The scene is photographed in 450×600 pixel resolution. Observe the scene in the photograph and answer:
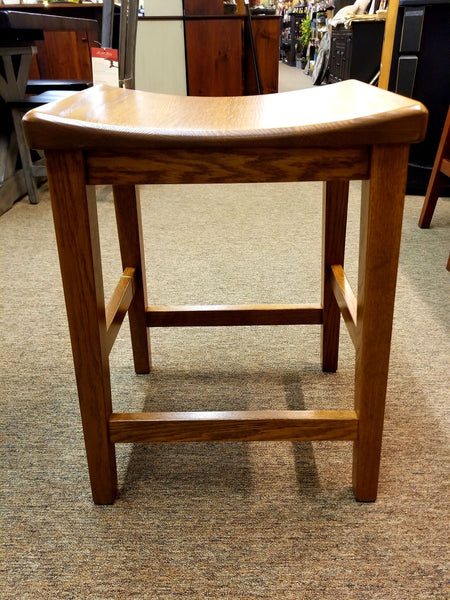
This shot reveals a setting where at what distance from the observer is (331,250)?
39.3 inches

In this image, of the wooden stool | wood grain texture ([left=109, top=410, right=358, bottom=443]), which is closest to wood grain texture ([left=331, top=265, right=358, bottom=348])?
the wooden stool

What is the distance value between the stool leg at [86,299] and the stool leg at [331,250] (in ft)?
1.47

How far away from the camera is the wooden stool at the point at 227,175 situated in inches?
22.5

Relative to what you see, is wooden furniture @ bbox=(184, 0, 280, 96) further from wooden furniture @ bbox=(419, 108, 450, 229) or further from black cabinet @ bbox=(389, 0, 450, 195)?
wooden furniture @ bbox=(419, 108, 450, 229)

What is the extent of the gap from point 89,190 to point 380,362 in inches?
16.9

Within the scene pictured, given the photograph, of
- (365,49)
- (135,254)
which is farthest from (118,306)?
(365,49)

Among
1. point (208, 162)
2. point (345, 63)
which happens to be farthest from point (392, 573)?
point (345, 63)

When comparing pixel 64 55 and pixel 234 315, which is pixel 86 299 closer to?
pixel 234 315

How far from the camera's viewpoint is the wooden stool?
0.57m

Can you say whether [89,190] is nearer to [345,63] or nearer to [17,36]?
[17,36]

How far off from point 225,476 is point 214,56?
3.73 meters

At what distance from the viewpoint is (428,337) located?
1.22 meters

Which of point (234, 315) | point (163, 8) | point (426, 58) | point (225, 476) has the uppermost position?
point (163, 8)

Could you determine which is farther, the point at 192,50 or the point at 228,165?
the point at 192,50
